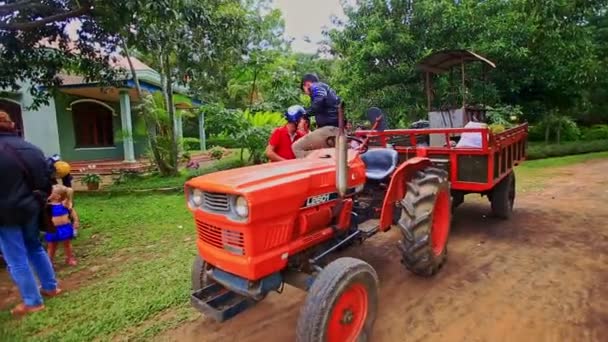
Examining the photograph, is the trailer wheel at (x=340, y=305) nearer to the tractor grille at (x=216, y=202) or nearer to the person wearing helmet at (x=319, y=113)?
the tractor grille at (x=216, y=202)

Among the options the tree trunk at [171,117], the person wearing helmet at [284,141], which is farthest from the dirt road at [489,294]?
the tree trunk at [171,117]

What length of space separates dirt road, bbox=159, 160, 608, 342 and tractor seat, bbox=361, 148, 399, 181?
1.03 m

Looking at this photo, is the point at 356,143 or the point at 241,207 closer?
the point at 241,207

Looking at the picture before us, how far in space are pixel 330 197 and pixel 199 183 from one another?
1012 millimetres

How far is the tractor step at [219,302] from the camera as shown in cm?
257

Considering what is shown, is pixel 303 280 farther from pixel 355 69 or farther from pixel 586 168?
pixel 586 168

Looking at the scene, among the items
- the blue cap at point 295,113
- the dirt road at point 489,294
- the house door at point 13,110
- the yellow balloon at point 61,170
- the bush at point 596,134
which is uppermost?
the house door at point 13,110

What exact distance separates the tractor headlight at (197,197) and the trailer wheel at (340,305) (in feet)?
3.20

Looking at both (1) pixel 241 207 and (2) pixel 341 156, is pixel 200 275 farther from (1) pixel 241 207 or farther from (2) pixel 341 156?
(2) pixel 341 156

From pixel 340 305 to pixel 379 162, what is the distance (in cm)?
193

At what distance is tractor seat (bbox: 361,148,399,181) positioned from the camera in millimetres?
3990

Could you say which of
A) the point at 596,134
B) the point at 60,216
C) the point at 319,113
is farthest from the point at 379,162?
the point at 596,134

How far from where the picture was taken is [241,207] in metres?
2.43

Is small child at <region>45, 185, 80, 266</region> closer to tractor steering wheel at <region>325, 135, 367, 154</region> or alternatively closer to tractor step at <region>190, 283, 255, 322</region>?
tractor step at <region>190, 283, 255, 322</region>
